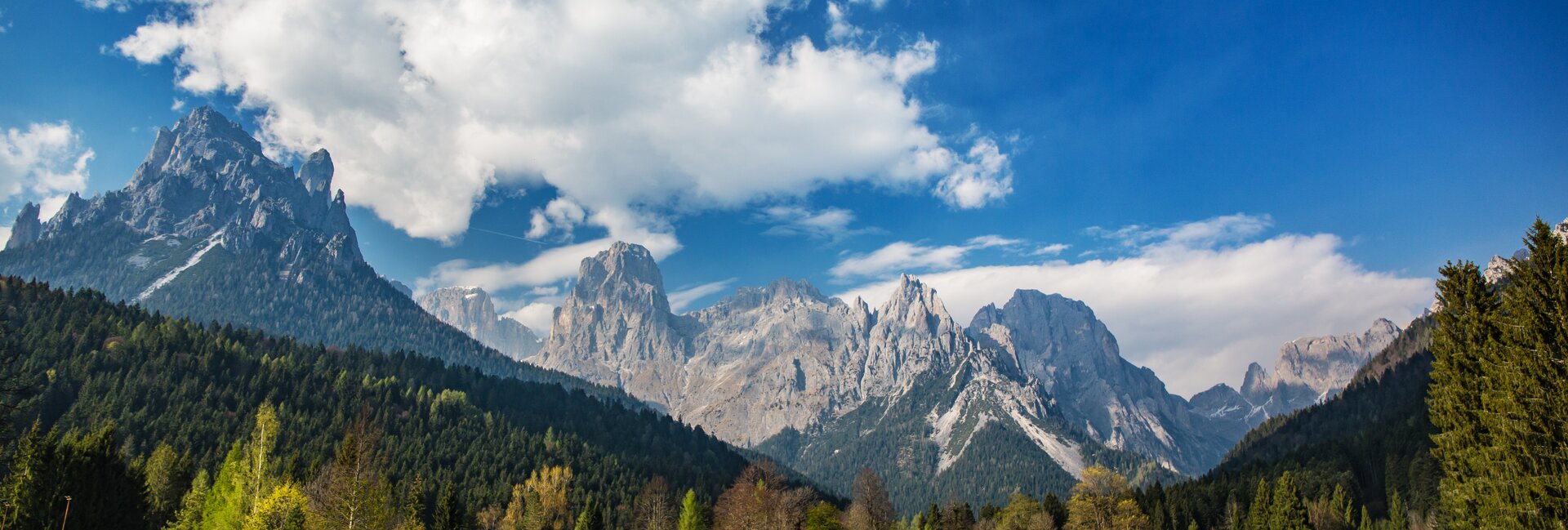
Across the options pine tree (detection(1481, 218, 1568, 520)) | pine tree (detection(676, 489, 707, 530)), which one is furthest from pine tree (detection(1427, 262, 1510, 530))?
pine tree (detection(676, 489, 707, 530))

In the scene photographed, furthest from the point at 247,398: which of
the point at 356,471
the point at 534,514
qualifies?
the point at 356,471

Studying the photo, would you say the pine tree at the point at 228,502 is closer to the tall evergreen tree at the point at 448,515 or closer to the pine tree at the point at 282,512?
the pine tree at the point at 282,512

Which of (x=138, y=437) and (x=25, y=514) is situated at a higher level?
(x=138, y=437)

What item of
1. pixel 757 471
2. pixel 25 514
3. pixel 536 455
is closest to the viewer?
pixel 25 514

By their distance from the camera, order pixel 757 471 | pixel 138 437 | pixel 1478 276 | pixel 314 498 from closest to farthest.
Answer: pixel 1478 276
pixel 314 498
pixel 138 437
pixel 757 471

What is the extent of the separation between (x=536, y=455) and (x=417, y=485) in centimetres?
9321

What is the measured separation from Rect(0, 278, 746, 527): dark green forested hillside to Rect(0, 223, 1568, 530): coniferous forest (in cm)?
55

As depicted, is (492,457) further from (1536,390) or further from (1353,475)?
(1353,475)

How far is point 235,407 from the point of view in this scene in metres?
145

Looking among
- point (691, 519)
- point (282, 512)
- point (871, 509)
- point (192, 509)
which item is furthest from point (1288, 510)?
point (192, 509)

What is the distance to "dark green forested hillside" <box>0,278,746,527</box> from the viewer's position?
418 feet

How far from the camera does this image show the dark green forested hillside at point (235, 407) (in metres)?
128

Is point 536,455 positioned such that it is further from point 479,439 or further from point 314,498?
point 314,498

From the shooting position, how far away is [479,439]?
165m
